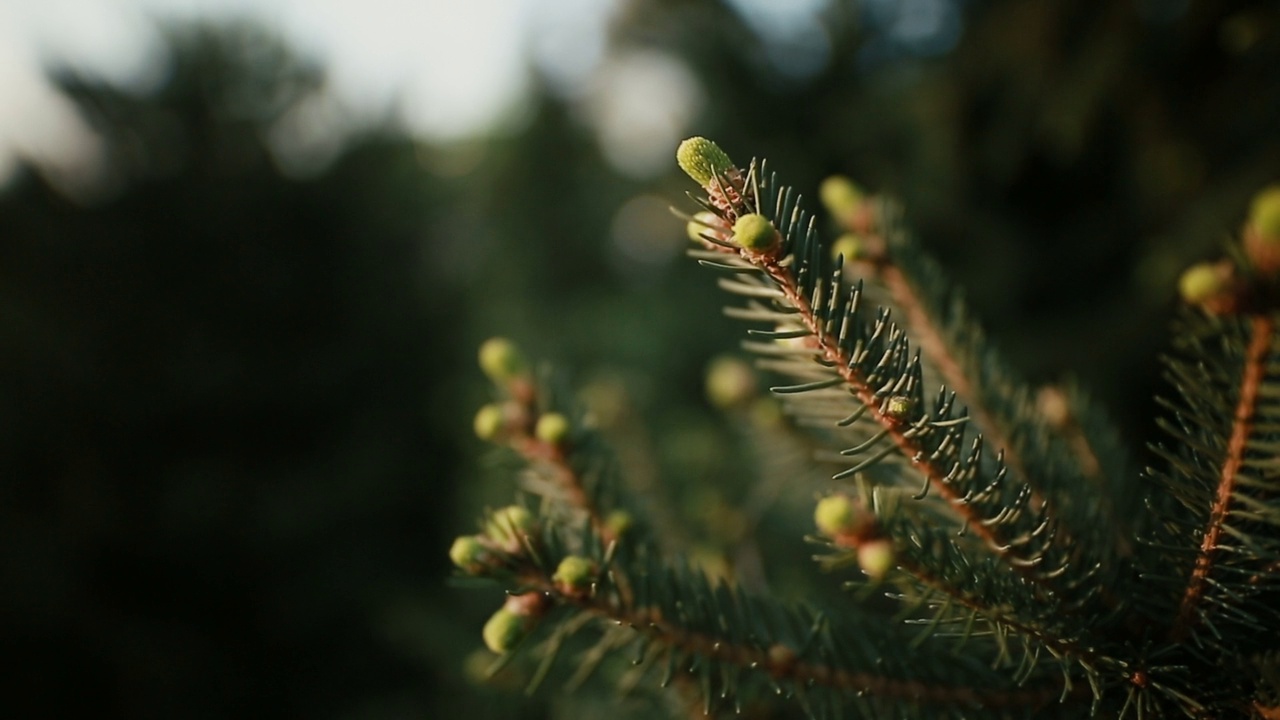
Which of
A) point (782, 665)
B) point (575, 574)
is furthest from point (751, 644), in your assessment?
point (575, 574)

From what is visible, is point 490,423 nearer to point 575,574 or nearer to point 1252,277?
point 575,574

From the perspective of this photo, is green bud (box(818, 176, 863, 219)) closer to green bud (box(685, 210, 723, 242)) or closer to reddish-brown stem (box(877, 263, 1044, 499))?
reddish-brown stem (box(877, 263, 1044, 499))

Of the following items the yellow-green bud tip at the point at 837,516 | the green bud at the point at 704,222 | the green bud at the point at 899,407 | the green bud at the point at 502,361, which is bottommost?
the yellow-green bud tip at the point at 837,516

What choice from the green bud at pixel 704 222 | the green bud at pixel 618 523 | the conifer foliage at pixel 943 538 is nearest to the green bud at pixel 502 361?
the conifer foliage at pixel 943 538

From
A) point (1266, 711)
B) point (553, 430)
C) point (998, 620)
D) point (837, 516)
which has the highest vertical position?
point (553, 430)

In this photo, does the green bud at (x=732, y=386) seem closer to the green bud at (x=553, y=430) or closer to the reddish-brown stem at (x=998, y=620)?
the green bud at (x=553, y=430)

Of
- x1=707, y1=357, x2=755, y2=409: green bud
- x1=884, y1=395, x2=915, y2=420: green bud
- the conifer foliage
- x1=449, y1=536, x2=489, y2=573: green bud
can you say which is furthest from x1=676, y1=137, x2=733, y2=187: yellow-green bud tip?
x1=707, y1=357, x2=755, y2=409: green bud
